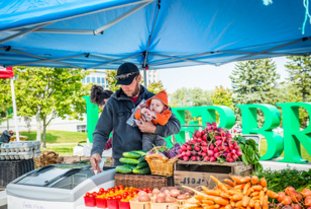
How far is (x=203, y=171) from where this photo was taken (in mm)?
3322

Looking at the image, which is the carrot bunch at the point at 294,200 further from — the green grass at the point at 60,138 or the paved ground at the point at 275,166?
the green grass at the point at 60,138

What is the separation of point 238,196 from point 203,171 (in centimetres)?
88

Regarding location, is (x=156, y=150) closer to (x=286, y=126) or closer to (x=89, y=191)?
(x=89, y=191)

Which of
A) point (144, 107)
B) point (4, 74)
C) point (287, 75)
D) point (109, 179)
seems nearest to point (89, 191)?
point (109, 179)

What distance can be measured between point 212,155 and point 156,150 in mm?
635

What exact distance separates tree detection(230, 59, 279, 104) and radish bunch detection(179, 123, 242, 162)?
126 feet

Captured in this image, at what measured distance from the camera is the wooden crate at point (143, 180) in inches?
130

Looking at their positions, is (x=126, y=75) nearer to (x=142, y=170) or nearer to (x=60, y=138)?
(x=142, y=170)

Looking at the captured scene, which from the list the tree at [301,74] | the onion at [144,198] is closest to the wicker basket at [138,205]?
the onion at [144,198]

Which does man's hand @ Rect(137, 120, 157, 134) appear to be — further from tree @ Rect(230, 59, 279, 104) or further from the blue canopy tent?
tree @ Rect(230, 59, 279, 104)

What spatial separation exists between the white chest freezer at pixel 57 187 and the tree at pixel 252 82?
38.2 meters

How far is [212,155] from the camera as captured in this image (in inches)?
123

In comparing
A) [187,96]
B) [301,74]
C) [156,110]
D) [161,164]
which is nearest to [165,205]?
[161,164]

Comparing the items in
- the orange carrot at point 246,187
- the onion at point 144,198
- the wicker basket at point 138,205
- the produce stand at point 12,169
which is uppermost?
the orange carrot at point 246,187
